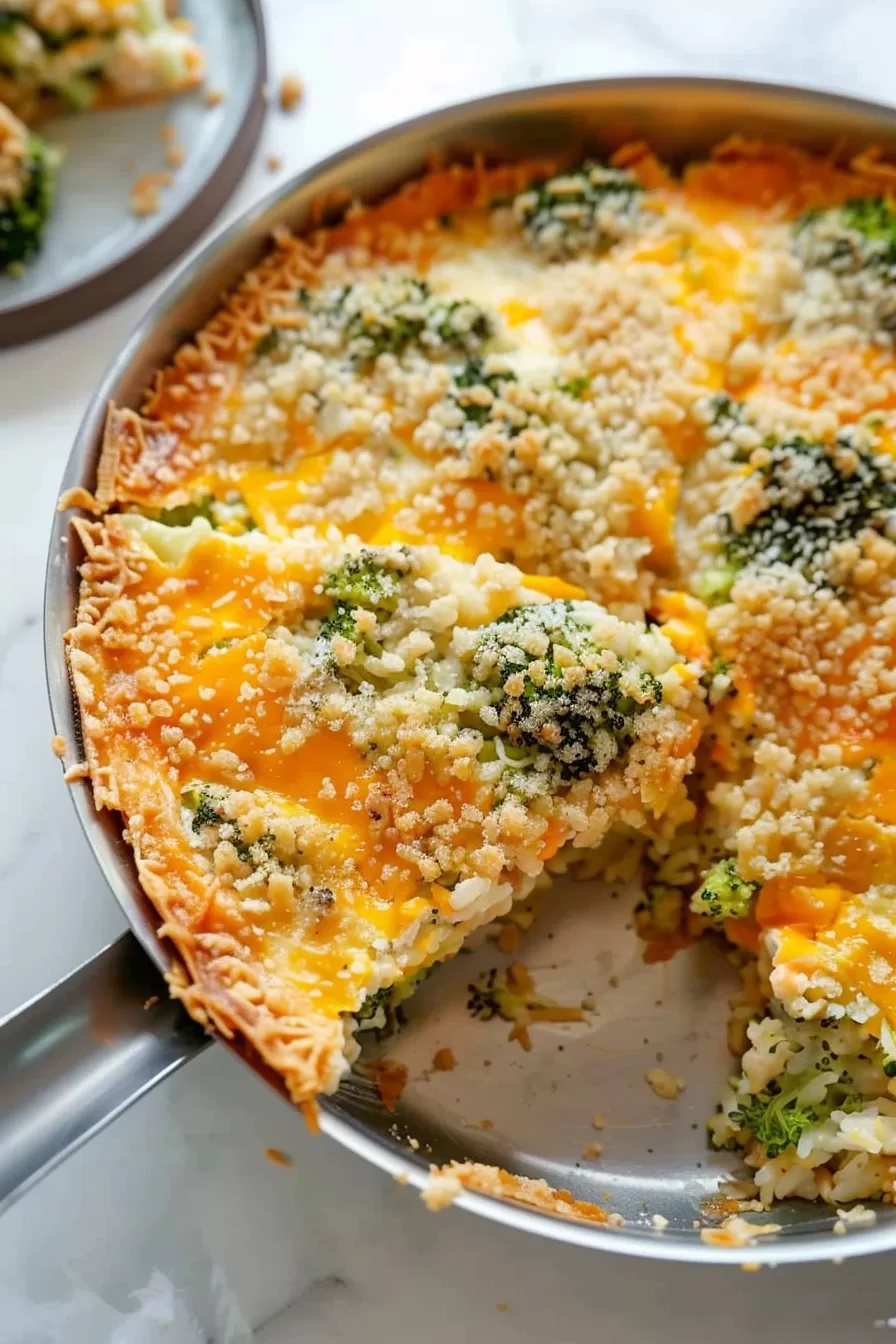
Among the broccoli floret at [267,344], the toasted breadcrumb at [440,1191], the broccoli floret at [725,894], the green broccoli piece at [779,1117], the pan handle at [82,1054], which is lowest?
the green broccoli piece at [779,1117]

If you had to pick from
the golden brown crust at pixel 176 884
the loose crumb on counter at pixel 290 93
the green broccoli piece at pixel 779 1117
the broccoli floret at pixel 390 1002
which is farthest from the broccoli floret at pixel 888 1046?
the loose crumb on counter at pixel 290 93

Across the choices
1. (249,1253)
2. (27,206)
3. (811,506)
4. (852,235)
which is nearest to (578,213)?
(852,235)

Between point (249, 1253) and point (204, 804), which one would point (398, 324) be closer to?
point (204, 804)

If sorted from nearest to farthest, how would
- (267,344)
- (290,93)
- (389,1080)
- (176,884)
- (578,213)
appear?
(176,884)
(389,1080)
(267,344)
(578,213)
(290,93)

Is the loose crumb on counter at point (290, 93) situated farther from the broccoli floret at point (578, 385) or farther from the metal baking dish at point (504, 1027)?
the broccoli floret at point (578, 385)

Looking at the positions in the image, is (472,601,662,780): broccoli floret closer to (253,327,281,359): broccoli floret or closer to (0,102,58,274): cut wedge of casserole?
(253,327,281,359): broccoli floret

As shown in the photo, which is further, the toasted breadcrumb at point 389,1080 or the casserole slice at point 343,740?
the toasted breadcrumb at point 389,1080
